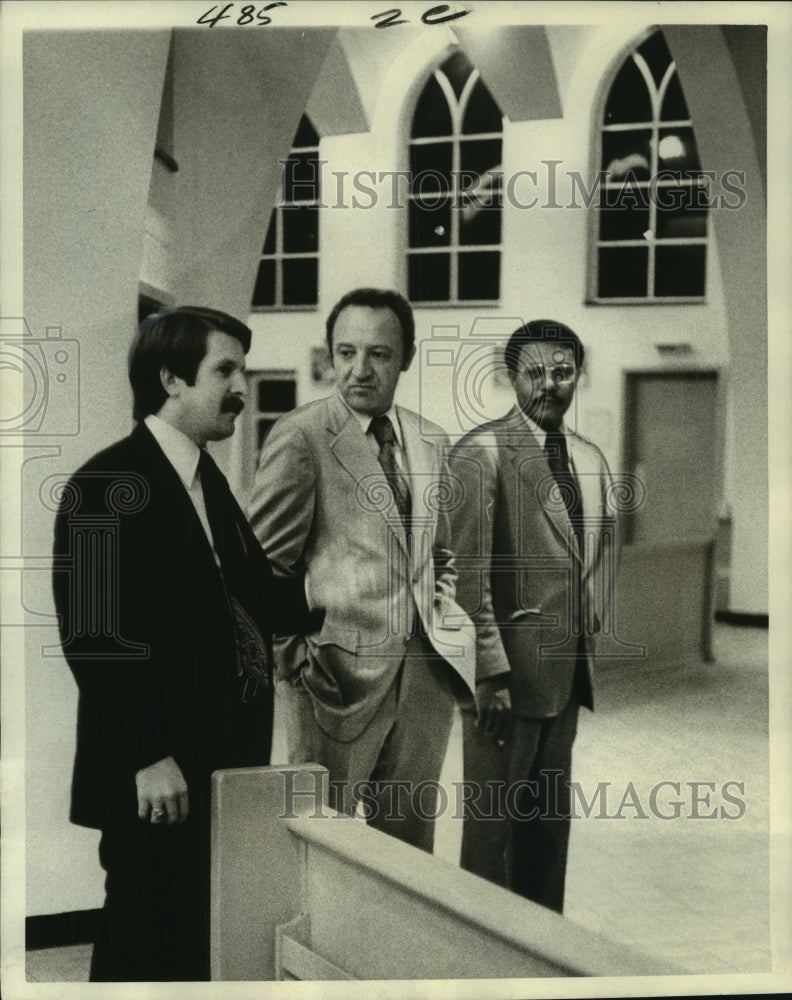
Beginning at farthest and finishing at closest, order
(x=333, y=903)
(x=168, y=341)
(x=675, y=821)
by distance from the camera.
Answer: (x=675, y=821), (x=168, y=341), (x=333, y=903)

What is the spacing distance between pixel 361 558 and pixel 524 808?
2.41 ft

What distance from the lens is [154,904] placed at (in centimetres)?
227

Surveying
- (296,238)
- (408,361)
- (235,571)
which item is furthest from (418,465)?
(296,238)

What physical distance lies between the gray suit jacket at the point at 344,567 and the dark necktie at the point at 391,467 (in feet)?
0.06

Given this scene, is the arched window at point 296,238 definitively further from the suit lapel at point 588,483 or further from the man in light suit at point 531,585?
the suit lapel at point 588,483

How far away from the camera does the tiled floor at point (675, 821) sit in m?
2.29

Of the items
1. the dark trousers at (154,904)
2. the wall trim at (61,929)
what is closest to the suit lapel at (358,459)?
the dark trousers at (154,904)

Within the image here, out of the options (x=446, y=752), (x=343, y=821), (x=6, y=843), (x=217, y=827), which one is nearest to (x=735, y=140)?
(x=446, y=752)

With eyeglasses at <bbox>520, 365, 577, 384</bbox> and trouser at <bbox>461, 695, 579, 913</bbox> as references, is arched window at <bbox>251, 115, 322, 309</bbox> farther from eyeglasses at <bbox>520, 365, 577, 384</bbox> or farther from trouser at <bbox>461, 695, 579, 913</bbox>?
trouser at <bbox>461, 695, 579, 913</bbox>

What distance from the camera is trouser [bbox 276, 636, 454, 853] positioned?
2.25m

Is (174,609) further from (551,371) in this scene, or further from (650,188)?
(650,188)

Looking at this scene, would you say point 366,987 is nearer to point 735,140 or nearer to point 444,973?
point 444,973

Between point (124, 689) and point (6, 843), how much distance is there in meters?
0.51

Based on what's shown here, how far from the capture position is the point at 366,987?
218 centimetres
